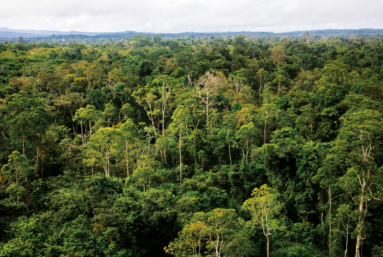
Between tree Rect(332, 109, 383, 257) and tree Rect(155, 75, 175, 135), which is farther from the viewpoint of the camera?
tree Rect(155, 75, 175, 135)

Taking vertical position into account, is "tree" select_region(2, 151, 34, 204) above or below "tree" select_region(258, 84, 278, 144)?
below

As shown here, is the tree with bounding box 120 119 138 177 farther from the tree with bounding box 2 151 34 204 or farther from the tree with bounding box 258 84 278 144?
the tree with bounding box 258 84 278 144

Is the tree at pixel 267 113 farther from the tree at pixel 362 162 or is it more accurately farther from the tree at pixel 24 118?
the tree at pixel 24 118

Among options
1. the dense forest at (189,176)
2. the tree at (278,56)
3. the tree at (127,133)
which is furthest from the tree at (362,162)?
the tree at (278,56)

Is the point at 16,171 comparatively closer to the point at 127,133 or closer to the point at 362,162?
the point at 127,133

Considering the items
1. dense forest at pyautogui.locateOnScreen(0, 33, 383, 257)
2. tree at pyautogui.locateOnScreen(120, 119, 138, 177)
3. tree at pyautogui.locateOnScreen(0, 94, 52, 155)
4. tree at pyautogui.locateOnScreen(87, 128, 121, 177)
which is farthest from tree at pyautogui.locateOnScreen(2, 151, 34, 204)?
tree at pyautogui.locateOnScreen(120, 119, 138, 177)

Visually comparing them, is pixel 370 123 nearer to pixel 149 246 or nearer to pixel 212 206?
pixel 212 206

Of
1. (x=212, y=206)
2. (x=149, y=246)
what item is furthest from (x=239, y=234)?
(x=212, y=206)

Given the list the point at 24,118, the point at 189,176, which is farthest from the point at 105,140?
the point at 189,176
